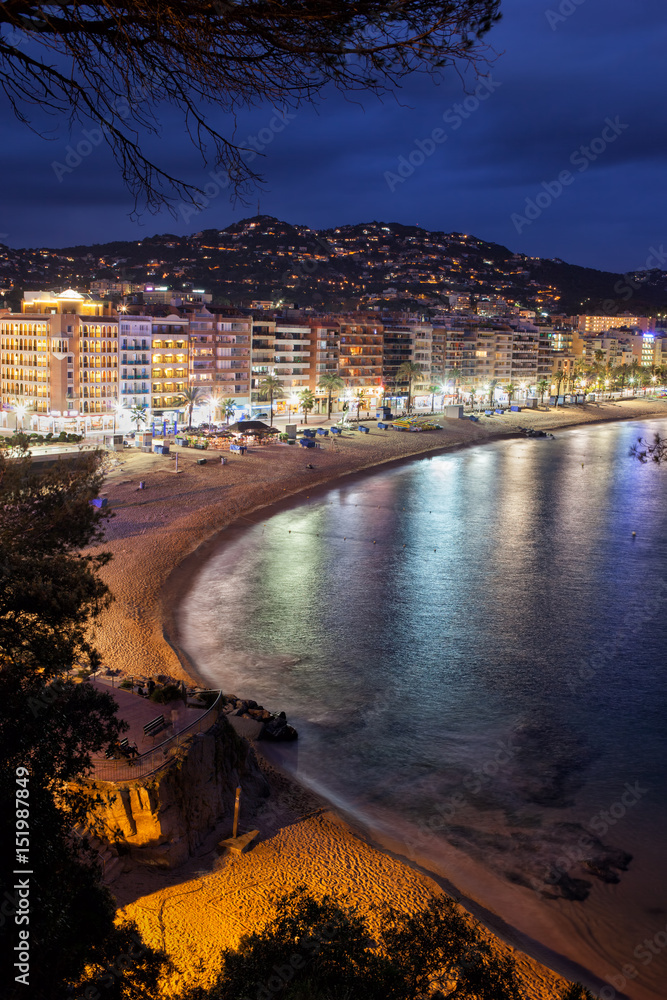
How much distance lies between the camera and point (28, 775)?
586cm

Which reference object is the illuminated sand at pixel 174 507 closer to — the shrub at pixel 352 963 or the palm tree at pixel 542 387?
the shrub at pixel 352 963

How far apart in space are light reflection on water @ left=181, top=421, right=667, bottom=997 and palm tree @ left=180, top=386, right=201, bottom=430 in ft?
77.1

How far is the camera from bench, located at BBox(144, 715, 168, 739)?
34.7 ft

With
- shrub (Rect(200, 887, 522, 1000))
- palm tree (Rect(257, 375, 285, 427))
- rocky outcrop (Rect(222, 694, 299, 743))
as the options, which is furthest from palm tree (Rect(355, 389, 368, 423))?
shrub (Rect(200, 887, 522, 1000))

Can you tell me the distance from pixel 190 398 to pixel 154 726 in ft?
158

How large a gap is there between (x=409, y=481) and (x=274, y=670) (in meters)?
28.8

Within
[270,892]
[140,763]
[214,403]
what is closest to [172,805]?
[140,763]

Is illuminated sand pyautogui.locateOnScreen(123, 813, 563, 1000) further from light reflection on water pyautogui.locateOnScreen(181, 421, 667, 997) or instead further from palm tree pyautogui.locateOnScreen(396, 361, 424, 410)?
palm tree pyautogui.locateOnScreen(396, 361, 424, 410)

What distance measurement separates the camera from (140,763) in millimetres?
9531

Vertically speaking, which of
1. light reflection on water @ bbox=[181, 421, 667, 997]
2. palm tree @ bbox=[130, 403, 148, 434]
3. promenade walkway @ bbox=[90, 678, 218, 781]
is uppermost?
palm tree @ bbox=[130, 403, 148, 434]

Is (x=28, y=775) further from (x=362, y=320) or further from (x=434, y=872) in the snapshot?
(x=362, y=320)

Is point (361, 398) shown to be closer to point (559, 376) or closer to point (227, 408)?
point (227, 408)

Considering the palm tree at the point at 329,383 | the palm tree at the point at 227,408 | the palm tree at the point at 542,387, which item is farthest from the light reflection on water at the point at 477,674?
the palm tree at the point at 542,387

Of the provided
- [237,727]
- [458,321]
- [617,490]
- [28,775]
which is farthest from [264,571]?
[458,321]
